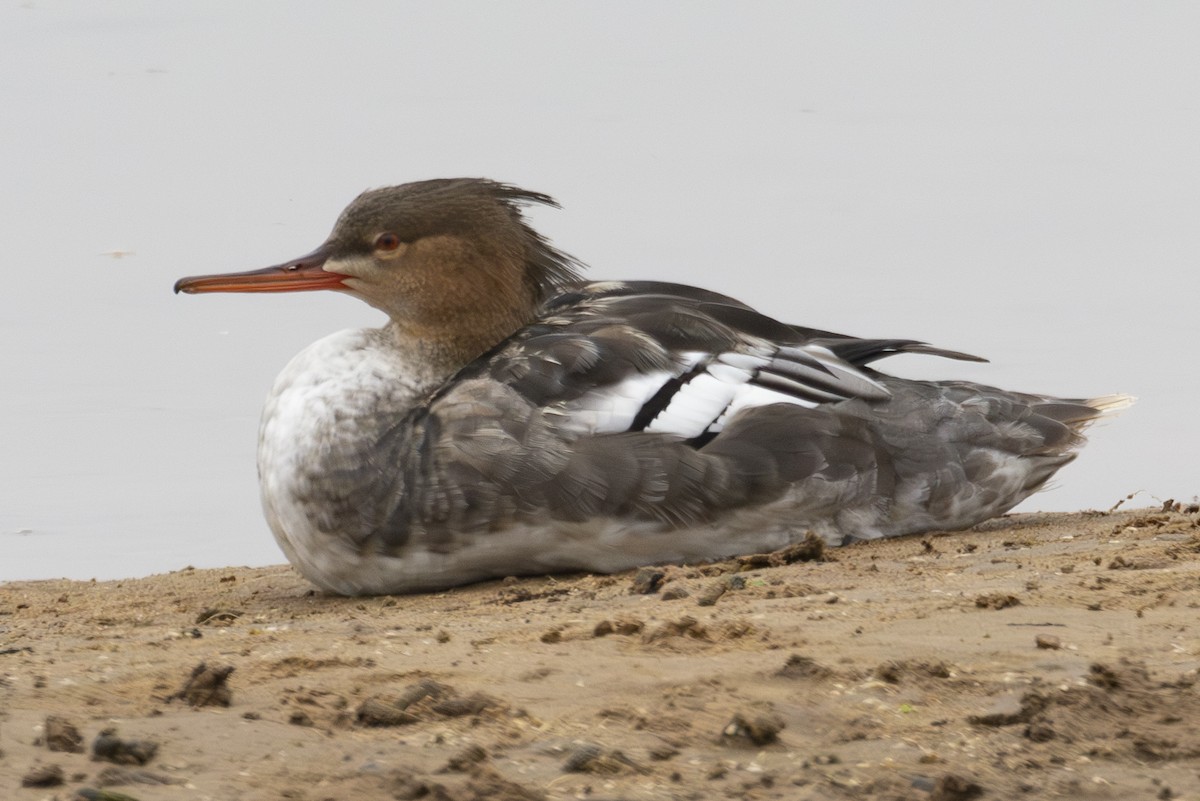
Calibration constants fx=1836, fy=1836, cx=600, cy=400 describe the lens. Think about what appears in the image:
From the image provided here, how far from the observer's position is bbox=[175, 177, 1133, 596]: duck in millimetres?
6199

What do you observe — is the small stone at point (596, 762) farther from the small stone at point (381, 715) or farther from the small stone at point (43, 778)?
the small stone at point (43, 778)

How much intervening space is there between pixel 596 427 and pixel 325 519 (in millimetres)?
984

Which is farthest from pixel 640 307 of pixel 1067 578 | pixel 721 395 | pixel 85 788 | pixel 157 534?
pixel 85 788

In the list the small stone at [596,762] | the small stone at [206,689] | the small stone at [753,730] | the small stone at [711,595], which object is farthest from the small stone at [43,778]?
the small stone at [711,595]

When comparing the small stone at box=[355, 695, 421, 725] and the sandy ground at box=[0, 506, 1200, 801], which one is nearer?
the sandy ground at box=[0, 506, 1200, 801]

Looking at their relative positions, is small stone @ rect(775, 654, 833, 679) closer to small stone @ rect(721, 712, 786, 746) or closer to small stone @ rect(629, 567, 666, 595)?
small stone @ rect(721, 712, 786, 746)

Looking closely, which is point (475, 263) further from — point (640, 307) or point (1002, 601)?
point (1002, 601)

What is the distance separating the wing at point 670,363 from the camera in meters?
6.30

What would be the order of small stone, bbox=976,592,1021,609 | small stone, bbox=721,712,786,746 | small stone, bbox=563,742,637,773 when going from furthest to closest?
small stone, bbox=976,592,1021,609 → small stone, bbox=721,712,786,746 → small stone, bbox=563,742,637,773

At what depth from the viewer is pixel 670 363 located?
21.2 feet

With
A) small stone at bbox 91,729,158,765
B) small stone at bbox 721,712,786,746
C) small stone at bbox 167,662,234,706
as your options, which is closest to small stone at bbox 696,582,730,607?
small stone at bbox 721,712,786,746

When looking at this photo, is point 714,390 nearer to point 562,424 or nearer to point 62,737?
point 562,424

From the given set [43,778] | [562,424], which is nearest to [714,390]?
[562,424]

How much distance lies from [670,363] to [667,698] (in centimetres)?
263
